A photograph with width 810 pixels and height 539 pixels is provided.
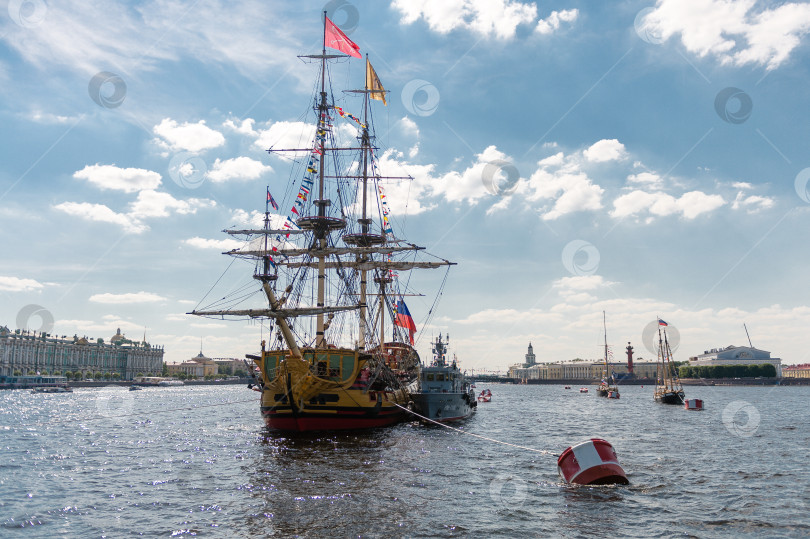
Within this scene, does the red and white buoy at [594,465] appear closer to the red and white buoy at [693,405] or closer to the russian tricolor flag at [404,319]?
the russian tricolor flag at [404,319]

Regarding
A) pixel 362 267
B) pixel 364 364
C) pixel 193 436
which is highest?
pixel 362 267

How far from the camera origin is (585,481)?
22.7m

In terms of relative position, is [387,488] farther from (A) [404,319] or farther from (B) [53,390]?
(B) [53,390]

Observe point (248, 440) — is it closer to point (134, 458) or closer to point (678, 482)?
point (134, 458)

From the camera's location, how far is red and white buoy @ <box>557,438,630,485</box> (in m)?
22.5

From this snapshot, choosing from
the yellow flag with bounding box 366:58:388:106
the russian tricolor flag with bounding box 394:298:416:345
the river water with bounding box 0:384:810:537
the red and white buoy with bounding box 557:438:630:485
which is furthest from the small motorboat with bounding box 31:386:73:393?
→ the red and white buoy with bounding box 557:438:630:485

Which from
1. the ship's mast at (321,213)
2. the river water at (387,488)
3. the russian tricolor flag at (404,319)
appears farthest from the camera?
the russian tricolor flag at (404,319)

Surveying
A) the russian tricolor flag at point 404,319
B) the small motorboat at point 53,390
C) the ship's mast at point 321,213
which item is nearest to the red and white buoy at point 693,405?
the russian tricolor flag at point 404,319

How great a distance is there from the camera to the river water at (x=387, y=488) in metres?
17.7

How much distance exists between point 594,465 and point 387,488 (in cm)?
801

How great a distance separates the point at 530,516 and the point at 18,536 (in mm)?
15119

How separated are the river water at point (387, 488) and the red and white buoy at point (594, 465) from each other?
1.46ft

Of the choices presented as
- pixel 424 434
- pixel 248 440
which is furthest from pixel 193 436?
pixel 424 434

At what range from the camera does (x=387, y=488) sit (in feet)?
75.3
